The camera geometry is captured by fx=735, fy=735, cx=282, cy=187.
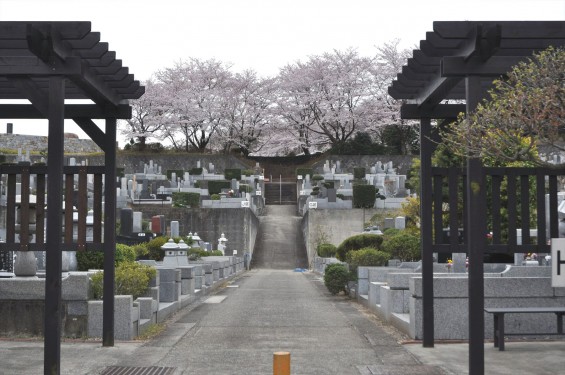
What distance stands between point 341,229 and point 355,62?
3280 cm

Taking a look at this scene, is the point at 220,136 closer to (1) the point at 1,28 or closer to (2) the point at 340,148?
(2) the point at 340,148

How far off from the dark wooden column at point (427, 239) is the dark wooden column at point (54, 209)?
5291mm

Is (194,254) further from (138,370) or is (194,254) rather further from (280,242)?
(280,242)

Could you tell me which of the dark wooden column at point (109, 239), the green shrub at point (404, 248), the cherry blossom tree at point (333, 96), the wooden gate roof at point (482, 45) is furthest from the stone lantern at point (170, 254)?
the cherry blossom tree at point (333, 96)

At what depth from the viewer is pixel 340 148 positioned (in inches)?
2854

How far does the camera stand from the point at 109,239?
1114cm

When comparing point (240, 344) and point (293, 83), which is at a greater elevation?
point (293, 83)

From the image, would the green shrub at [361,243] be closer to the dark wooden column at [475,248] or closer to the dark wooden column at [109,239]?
the dark wooden column at [109,239]

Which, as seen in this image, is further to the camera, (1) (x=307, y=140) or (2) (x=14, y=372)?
(1) (x=307, y=140)

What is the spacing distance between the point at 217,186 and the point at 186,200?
552cm

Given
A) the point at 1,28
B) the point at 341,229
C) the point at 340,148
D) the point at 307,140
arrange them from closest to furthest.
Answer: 1. the point at 1,28
2. the point at 341,229
3. the point at 340,148
4. the point at 307,140

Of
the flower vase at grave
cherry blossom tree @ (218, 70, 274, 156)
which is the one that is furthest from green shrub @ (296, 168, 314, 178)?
the flower vase at grave

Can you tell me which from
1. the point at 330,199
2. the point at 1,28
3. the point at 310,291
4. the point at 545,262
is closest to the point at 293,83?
the point at 330,199

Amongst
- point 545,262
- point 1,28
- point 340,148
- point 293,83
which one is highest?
point 293,83
